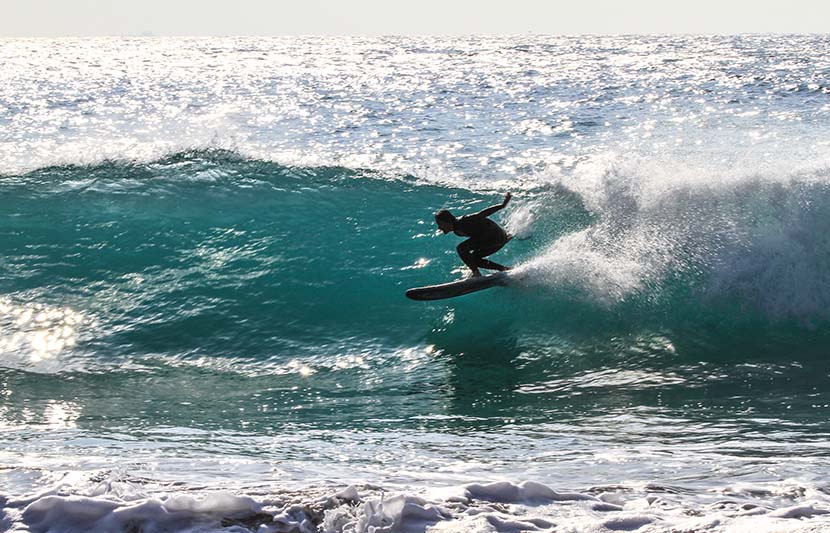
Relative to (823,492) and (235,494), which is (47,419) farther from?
(823,492)

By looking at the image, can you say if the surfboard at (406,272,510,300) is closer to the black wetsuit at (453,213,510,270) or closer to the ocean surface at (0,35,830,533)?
the black wetsuit at (453,213,510,270)

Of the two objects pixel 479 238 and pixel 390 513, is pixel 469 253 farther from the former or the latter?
pixel 390 513

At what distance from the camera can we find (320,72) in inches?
2159

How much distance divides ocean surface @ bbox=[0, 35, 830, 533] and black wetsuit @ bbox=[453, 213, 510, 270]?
0.57 m

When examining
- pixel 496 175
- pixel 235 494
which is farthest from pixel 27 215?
pixel 235 494

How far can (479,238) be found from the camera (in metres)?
9.70

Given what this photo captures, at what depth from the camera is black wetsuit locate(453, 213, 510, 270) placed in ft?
31.0

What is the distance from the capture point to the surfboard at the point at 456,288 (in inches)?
387

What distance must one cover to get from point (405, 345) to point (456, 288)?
88 centimetres

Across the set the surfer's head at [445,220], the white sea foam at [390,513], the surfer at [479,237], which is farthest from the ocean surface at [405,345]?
the surfer's head at [445,220]

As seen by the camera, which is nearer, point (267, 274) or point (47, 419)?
point (47, 419)

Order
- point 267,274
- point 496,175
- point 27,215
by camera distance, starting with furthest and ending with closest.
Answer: point 496,175 → point 27,215 → point 267,274

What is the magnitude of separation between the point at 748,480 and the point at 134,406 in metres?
5.27

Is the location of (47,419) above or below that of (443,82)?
below
